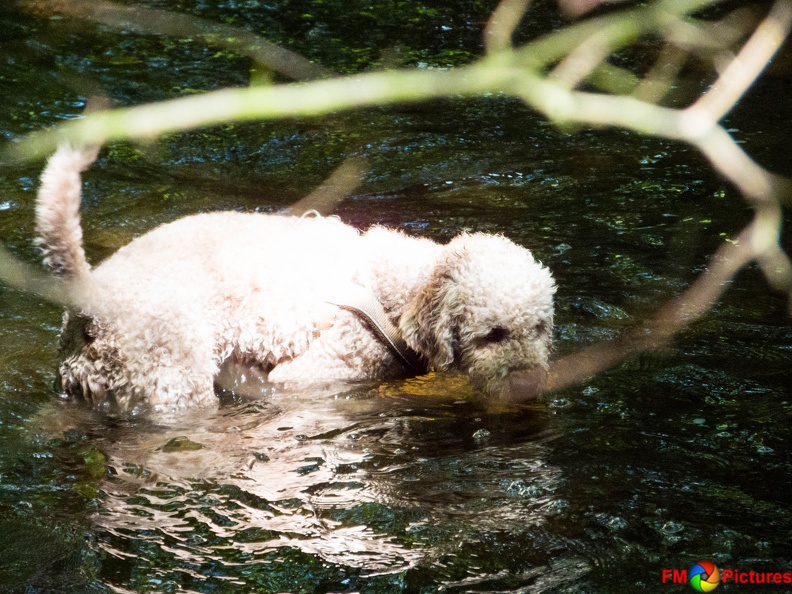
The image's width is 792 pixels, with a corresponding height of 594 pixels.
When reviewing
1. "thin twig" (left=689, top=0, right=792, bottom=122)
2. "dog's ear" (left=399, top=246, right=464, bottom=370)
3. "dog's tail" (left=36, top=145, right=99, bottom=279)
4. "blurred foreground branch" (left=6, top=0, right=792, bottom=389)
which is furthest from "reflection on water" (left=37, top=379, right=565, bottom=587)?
"thin twig" (left=689, top=0, right=792, bottom=122)

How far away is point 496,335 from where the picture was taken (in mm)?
4949

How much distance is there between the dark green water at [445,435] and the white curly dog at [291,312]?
0.22 m

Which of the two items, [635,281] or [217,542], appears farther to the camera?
[635,281]

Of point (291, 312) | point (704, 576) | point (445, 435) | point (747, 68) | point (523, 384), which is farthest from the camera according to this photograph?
point (291, 312)

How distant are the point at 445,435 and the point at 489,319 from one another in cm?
67

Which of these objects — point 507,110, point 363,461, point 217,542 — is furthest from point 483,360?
point 507,110

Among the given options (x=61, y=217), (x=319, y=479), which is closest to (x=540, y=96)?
(x=319, y=479)

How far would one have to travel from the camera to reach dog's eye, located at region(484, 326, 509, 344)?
16.1 ft

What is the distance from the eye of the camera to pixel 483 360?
493 centimetres

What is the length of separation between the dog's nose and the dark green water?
0.36 ft

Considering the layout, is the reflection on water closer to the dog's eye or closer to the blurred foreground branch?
the dog's eye

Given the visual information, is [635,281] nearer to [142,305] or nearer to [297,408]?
[297,408]

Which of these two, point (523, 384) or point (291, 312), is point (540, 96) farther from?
point (291, 312)

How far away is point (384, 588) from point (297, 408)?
5.59 feet
